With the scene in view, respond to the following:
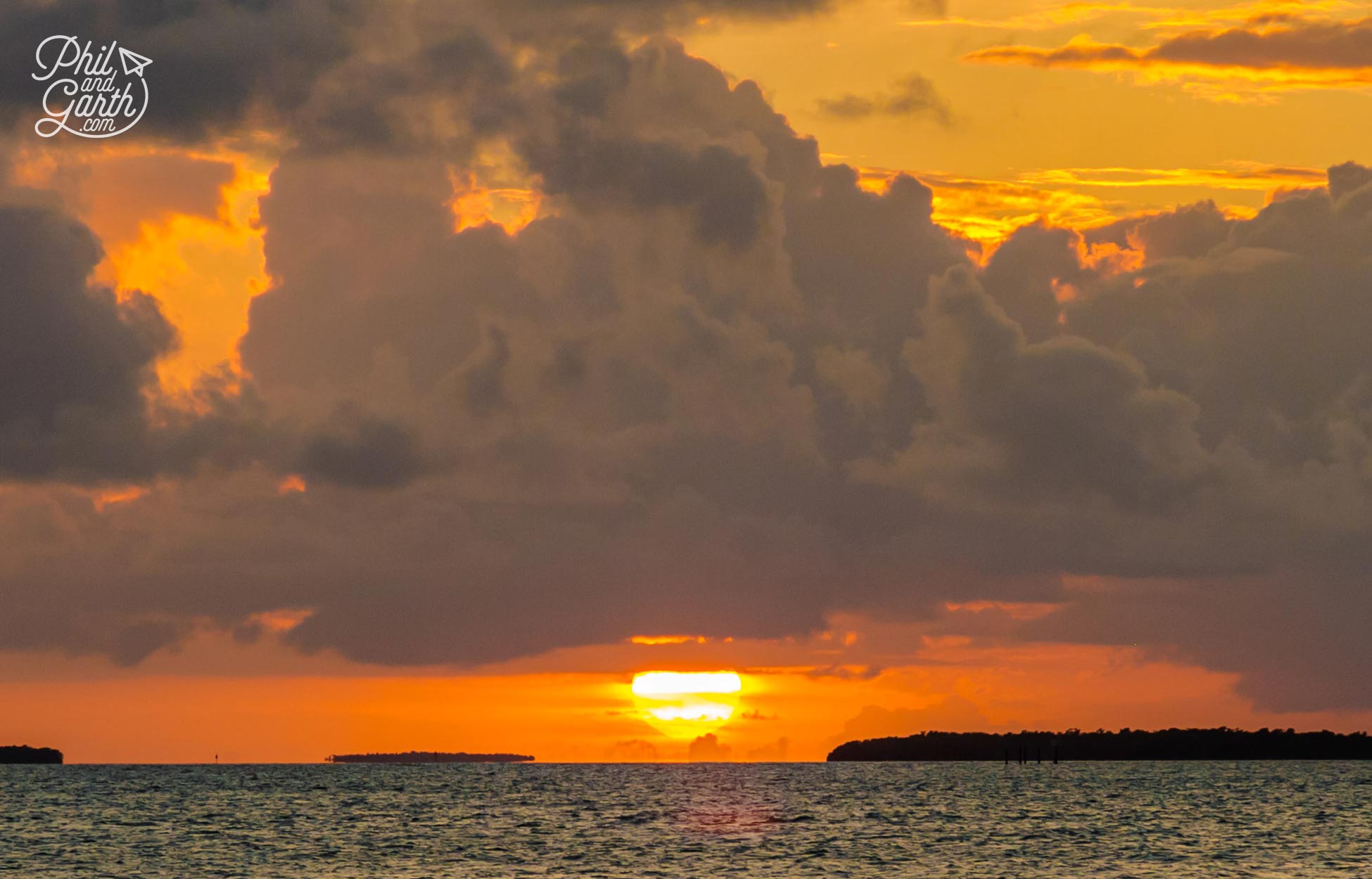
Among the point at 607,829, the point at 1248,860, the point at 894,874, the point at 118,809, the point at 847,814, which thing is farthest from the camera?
the point at 118,809

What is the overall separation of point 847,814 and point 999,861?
5753cm

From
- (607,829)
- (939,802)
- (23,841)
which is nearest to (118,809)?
(23,841)

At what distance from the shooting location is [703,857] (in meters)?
113

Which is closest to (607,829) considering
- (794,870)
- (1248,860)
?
(794,870)

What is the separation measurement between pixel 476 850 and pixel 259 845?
60.7 ft

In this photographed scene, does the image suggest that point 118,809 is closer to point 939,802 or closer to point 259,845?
point 259,845

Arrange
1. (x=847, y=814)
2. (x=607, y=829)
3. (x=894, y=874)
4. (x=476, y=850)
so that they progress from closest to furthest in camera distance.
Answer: (x=894, y=874) → (x=476, y=850) → (x=607, y=829) → (x=847, y=814)

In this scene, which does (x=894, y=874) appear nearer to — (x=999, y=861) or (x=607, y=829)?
(x=999, y=861)

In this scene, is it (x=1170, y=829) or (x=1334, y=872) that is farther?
(x=1170, y=829)

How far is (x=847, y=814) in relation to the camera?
16762 cm

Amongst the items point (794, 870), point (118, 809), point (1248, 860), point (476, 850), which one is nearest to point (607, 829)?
point (476, 850)

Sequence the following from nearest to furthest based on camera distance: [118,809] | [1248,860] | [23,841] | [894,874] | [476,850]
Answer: [894,874] < [1248,860] < [476,850] < [23,841] < [118,809]

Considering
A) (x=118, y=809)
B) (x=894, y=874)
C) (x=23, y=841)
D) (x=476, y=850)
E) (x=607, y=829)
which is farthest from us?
(x=118, y=809)

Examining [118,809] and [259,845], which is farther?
[118,809]
